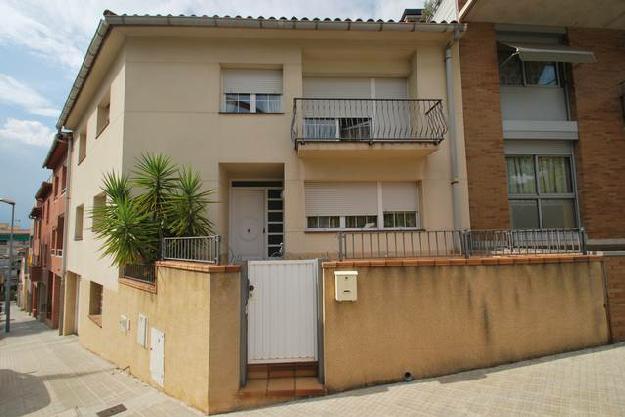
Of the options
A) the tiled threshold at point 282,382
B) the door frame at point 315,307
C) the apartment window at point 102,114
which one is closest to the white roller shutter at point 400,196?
the door frame at point 315,307

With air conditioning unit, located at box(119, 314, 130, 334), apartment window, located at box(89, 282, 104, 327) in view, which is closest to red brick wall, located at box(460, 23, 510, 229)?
air conditioning unit, located at box(119, 314, 130, 334)

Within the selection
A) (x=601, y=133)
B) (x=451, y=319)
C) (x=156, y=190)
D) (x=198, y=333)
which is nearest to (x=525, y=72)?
(x=601, y=133)

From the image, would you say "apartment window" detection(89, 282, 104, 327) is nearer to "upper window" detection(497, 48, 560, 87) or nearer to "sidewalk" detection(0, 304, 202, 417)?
"sidewalk" detection(0, 304, 202, 417)

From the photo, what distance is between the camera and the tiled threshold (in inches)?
174

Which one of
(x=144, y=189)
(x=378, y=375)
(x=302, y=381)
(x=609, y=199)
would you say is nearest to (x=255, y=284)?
(x=302, y=381)

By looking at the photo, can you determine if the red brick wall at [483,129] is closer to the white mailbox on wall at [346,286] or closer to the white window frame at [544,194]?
the white window frame at [544,194]

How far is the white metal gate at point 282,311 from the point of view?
4.71 meters

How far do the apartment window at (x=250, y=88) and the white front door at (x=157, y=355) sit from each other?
5306 millimetres

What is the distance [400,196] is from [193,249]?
5.03 m

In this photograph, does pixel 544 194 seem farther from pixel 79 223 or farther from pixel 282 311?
pixel 79 223

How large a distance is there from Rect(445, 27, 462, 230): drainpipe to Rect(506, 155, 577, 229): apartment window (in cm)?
151

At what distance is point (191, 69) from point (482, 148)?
735cm

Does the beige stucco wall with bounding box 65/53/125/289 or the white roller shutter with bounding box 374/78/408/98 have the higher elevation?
the white roller shutter with bounding box 374/78/408/98

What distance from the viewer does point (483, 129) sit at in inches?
310
